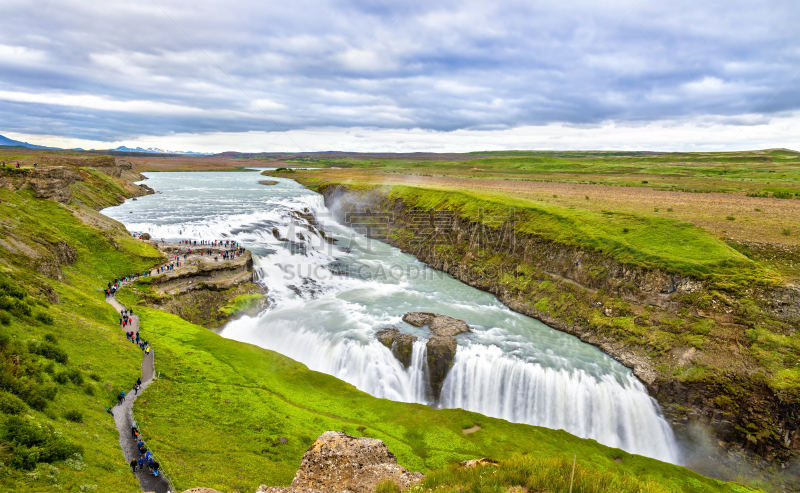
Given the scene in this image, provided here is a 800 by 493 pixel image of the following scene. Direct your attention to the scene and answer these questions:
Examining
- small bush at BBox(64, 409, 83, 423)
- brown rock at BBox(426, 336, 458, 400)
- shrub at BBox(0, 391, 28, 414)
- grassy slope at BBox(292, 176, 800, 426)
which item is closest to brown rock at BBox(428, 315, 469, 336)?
brown rock at BBox(426, 336, 458, 400)

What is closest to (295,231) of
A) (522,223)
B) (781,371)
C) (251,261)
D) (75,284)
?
(251,261)

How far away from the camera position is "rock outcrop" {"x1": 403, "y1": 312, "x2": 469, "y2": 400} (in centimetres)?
2878

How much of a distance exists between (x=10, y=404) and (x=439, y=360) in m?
23.8

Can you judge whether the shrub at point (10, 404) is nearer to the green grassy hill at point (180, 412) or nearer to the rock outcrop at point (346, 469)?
the green grassy hill at point (180, 412)

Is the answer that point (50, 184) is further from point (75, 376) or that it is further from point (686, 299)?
point (686, 299)

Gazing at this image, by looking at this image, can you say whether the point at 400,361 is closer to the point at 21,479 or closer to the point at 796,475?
the point at 21,479

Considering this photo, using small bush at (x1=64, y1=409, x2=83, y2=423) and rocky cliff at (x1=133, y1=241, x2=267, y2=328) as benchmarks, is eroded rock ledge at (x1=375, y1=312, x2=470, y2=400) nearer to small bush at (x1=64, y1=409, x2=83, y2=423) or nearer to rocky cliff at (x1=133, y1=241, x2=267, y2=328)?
rocky cliff at (x1=133, y1=241, x2=267, y2=328)

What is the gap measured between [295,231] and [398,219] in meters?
21.0

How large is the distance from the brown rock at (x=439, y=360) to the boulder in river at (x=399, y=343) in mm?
1576

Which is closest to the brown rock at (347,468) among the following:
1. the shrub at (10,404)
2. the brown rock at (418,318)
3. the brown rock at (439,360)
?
the shrub at (10,404)

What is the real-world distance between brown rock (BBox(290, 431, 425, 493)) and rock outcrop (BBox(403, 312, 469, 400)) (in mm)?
15826

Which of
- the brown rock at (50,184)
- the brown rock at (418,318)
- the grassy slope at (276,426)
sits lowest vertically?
the grassy slope at (276,426)

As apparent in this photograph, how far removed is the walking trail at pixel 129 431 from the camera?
15.1 metres

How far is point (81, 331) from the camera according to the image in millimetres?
24141
